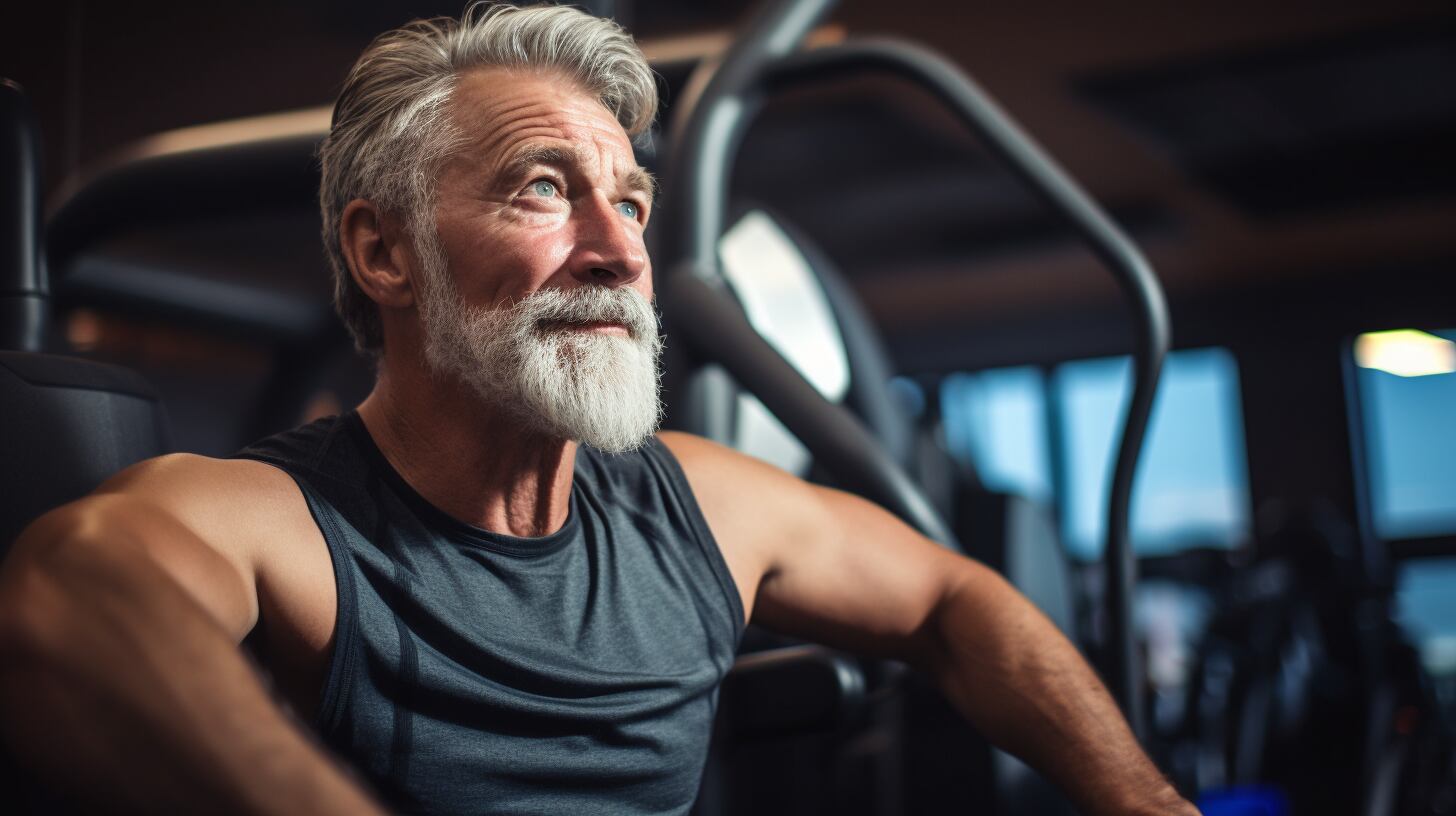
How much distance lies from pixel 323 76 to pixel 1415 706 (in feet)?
10.0

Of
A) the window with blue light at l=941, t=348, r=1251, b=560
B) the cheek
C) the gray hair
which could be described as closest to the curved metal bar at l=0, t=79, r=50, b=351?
the gray hair

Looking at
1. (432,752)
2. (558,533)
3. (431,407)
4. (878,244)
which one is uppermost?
(878,244)

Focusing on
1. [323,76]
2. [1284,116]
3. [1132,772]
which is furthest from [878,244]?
[1132,772]

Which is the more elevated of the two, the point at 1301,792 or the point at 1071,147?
the point at 1071,147

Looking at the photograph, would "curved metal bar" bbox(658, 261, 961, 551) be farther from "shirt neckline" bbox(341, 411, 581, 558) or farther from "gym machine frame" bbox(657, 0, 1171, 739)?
"shirt neckline" bbox(341, 411, 581, 558)

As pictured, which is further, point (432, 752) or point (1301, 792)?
point (1301, 792)

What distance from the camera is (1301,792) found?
4078 mm

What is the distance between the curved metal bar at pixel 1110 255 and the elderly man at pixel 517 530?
19 centimetres

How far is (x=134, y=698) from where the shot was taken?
634 millimetres

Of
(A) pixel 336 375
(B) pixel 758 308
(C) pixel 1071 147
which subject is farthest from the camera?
(C) pixel 1071 147

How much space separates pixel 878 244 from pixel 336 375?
4672mm

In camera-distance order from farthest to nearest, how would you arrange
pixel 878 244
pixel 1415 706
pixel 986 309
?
pixel 986 309 < pixel 878 244 < pixel 1415 706

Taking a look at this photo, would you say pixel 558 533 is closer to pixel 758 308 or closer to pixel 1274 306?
pixel 758 308

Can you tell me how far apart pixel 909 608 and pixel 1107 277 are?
6581 mm
